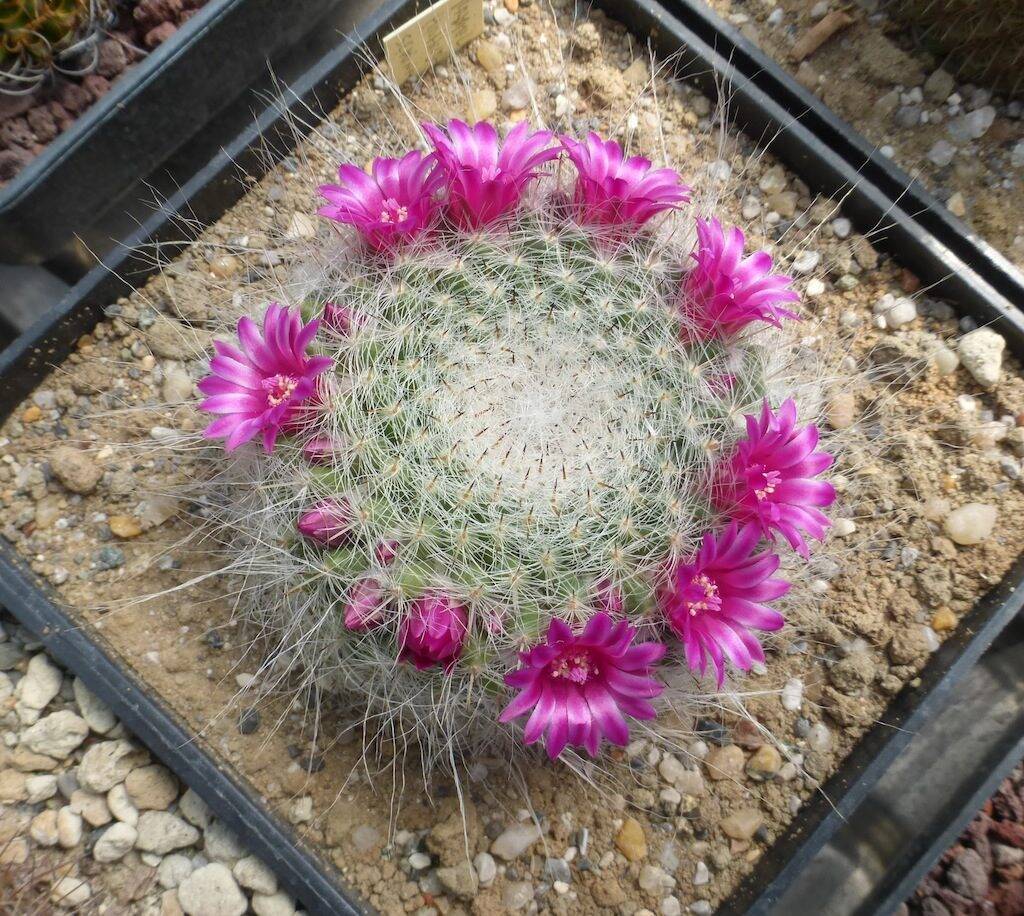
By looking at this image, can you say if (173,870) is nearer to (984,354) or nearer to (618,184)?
(618,184)

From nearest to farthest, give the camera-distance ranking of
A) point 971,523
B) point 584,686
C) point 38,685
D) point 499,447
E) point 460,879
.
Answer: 1. point 584,686
2. point 499,447
3. point 460,879
4. point 38,685
5. point 971,523

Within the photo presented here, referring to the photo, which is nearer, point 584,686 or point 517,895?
point 584,686

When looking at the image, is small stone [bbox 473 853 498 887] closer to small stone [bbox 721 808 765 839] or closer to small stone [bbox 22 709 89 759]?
small stone [bbox 721 808 765 839]

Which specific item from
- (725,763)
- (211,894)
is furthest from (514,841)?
(211,894)

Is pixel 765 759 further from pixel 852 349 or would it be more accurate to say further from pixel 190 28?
pixel 190 28

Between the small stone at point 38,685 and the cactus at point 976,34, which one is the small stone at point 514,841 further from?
the cactus at point 976,34

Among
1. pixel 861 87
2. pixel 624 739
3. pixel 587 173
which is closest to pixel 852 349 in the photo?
pixel 861 87

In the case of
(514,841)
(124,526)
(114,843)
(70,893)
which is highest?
(514,841)
